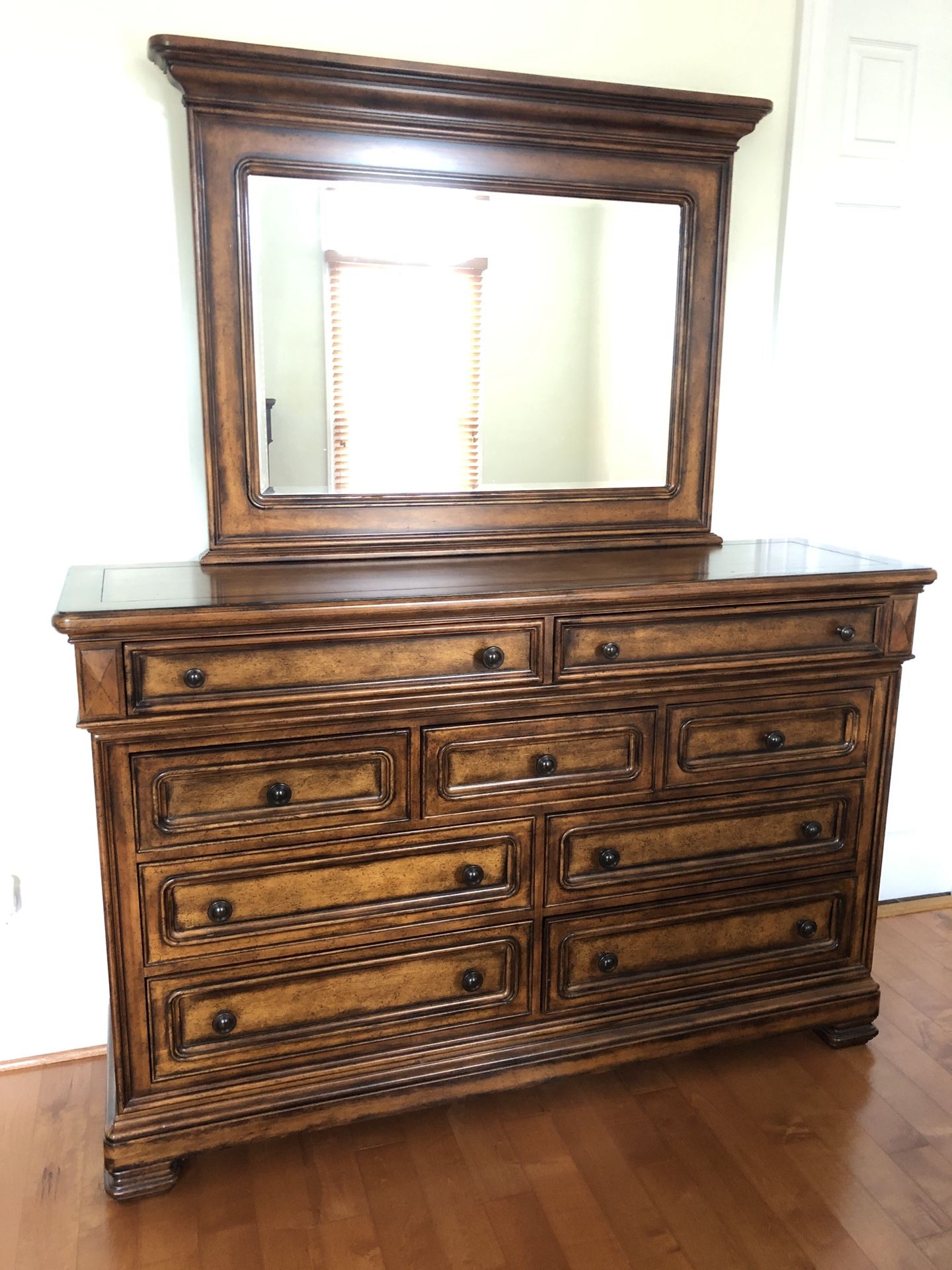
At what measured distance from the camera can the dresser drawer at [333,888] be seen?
1.80m

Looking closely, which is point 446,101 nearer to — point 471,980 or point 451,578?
point 451,578

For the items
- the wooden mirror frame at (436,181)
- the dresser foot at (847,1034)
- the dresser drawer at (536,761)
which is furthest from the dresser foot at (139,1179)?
the dresser foot at (847,1034)

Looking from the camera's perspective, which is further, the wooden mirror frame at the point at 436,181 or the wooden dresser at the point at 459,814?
the wooden mirror frame at the point at 436,181

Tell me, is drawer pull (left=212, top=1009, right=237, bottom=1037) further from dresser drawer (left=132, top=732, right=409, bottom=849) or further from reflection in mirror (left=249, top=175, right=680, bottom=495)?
reflection in mirror (left=249, top=175, right=680, bottom=495)

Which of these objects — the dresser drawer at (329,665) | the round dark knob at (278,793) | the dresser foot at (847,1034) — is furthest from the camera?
the dresser foot at (847,1034)

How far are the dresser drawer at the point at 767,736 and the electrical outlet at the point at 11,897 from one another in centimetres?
142

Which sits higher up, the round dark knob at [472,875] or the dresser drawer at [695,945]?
the round dark knob at [472,875]

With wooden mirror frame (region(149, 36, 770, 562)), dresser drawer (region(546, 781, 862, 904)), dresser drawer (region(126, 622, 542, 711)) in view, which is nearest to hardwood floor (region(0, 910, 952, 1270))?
dresser drawer (region(546, 781, 862, 904))

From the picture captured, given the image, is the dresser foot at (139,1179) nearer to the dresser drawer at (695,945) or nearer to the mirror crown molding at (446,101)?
the dresser drawer at (695,945)

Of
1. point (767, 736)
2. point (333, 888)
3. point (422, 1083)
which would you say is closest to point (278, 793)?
point (333, 888)

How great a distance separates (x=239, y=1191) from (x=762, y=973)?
1172 millimetres

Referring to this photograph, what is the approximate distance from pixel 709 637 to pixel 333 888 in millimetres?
873

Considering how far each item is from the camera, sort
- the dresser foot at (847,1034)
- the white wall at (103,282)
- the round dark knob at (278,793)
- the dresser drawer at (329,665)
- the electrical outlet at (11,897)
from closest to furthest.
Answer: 1. the dresser drawer at (329,665)
2. the round dark knob at (278,793)
3. the white wall at (103,282)
4. the electrical outlet at (11,897)
5. the dresser foot at (847,1034)

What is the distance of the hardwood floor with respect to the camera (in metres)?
1.79
